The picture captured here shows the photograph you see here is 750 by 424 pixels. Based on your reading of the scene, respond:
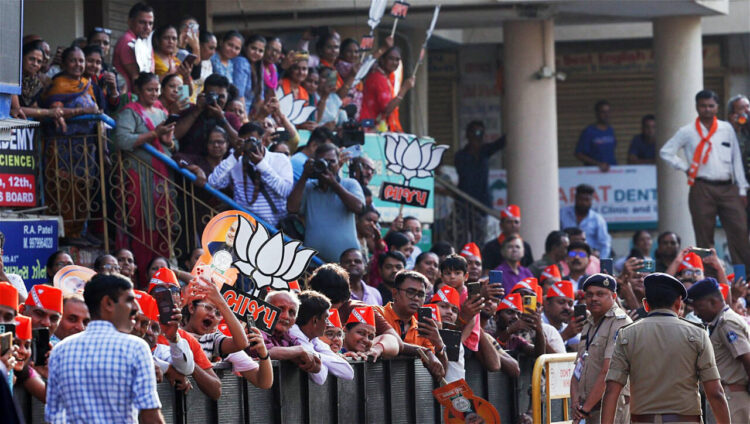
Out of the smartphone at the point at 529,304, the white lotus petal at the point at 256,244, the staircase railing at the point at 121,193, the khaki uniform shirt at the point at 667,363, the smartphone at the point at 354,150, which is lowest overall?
the khaki uniform shirt at the point at 667,363

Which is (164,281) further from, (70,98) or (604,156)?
(604,156)

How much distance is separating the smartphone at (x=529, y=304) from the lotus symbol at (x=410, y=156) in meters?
3.59

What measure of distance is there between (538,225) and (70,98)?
767 centimetres

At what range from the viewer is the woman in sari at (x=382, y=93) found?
16.3 meters

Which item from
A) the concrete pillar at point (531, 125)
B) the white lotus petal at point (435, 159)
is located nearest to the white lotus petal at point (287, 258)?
the white lotus petal at point (435, 159)

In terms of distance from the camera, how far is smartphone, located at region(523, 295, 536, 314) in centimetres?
1102

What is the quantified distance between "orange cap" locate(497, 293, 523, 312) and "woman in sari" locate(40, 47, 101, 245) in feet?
12.2

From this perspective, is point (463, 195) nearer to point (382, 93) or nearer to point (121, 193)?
point (382, 93)

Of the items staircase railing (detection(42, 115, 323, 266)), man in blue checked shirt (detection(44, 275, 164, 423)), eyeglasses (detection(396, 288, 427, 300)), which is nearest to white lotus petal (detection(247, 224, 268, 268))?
eyeglasses (detection(396, 288, 427, 300))

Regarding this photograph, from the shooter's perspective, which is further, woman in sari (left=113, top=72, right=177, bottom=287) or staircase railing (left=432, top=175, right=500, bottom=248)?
staircase railing (left=432, top=175, right=500, bottom=248)

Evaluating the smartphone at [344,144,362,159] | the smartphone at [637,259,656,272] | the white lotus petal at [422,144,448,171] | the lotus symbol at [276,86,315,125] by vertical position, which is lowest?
the smartphone at [637,259,656,272]

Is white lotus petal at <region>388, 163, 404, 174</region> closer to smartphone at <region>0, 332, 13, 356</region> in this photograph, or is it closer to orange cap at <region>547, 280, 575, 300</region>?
orange cap at <region>547, 280, 575, 300</region>

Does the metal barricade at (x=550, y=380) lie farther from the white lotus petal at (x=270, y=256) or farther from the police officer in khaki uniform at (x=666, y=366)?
the white lotus petal at (x=270, y=256)

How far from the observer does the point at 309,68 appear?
50.4 ft
